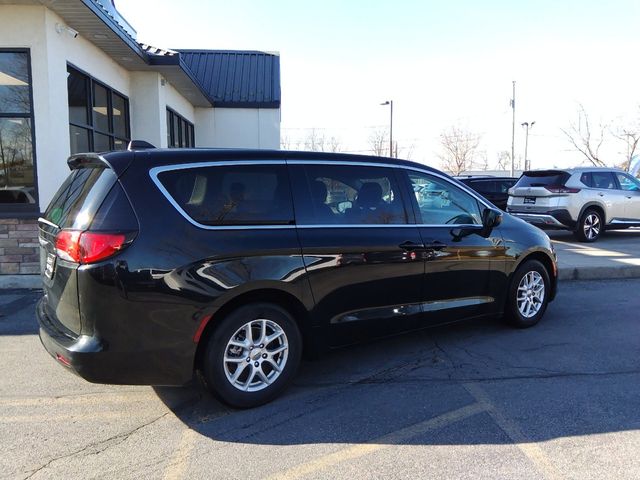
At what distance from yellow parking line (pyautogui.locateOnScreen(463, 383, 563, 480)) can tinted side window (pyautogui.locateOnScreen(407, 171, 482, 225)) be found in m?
1.52

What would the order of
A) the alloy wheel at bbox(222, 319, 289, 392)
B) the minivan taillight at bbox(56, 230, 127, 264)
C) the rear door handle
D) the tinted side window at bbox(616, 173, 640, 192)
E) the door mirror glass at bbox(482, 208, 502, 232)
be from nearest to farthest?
the minivan taillight at bbox(56, 230, 127, 264) → the alloy wheel at bbox(222, 319, 289, 392) → the rear door handle → the door mirror glass at bbox(482, 208, 502, 232) → the tinted side window at bbox(616, 173, 640, 192)

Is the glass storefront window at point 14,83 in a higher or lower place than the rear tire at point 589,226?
higher

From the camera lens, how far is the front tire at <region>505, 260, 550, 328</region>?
17.2 ft

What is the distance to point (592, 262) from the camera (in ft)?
28.6

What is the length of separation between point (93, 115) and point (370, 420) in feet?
26.6

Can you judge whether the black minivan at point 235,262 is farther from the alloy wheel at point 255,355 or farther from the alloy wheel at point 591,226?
the alloy wheel at point 591,226

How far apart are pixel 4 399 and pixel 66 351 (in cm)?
110

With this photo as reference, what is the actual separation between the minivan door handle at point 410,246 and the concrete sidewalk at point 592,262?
15.3ft

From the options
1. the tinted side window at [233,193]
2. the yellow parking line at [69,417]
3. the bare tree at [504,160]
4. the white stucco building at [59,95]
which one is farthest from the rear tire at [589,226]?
the bare tree at [504,160]

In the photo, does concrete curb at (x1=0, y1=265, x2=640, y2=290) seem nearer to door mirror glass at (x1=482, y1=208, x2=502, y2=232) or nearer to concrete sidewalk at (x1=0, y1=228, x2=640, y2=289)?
concrete sidewalk at (x1=0, y1=228, x2=640, y2=289)

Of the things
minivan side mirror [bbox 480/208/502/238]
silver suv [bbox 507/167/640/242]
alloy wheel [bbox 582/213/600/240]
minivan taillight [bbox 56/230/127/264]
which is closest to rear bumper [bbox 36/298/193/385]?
minivan taillight [bbox 56/230/127/264]

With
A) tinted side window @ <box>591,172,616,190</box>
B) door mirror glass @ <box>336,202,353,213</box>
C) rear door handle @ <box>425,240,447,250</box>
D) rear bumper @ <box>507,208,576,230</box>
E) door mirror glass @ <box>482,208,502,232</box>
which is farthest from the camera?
tinted side window @ <box>591,172,616,190</box>

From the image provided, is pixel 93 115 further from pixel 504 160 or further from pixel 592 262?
pixel 504 160

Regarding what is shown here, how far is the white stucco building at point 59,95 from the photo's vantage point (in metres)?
7.30
